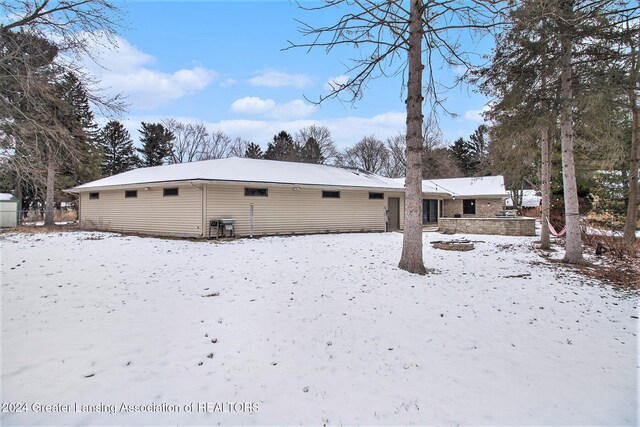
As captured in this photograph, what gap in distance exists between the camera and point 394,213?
1906cm

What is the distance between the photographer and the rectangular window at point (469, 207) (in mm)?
24847

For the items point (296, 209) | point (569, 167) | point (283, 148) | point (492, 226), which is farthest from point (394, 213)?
point (283, 148)

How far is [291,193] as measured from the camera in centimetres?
1530

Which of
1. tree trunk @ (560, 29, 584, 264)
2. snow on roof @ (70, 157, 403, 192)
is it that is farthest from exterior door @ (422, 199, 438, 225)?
tree trunk @ (560, 29, 584, 264)

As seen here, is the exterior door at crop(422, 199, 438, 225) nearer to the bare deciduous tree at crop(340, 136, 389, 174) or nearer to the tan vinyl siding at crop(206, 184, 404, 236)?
the tan vinyl siding at crop(206, 184, 404, 236)

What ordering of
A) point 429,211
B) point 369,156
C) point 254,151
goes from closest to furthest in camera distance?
point 429,211, point 254,151, point 369,156

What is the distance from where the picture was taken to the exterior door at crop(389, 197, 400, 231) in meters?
18.8

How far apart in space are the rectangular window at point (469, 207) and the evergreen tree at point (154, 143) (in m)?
30.2

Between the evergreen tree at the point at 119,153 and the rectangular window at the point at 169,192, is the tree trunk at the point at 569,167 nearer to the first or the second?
the rectangular window at the point at 169,192

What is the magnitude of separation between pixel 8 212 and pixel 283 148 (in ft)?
86.1

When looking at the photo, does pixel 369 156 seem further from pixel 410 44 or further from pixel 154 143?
pixel 410 44

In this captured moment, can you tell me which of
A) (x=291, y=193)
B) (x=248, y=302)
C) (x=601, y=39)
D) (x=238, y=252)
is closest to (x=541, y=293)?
(x=248, y=302)

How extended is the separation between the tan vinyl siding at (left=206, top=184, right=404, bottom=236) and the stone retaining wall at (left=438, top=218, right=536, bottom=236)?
332 cm

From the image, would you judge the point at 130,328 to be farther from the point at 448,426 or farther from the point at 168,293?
the point at 448,426
